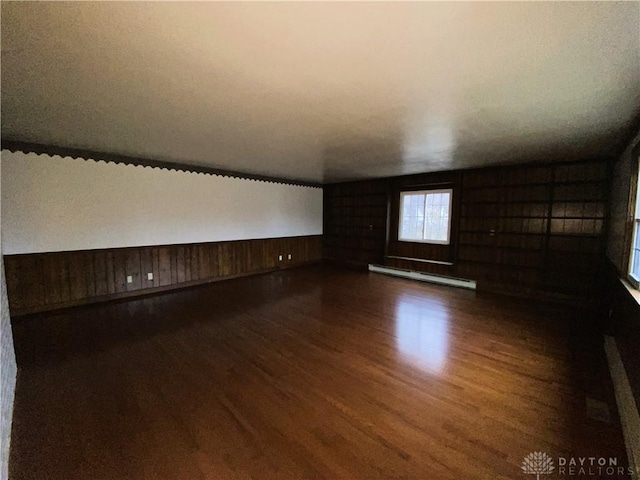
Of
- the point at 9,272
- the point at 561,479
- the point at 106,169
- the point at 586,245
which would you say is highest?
the point at 106,169

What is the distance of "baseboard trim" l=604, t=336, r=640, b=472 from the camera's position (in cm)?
162

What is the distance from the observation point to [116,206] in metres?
4.51

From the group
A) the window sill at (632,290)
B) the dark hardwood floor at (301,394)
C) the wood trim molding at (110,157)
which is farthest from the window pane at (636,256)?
the wood trim molding at (110,157)

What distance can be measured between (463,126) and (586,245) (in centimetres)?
355

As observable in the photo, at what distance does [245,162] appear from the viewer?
4.99m

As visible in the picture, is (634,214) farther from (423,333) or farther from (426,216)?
(426,216)

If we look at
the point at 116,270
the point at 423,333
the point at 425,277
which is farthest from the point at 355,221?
the point at 116,270

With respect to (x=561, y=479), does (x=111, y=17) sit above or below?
above

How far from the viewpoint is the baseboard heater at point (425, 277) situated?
5.67 m

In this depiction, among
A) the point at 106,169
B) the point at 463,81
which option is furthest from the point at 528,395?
the point at 106,169

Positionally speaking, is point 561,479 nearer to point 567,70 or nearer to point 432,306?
point 567,70

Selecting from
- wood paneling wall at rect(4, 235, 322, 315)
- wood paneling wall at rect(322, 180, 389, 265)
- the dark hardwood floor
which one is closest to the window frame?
the dark hardwood floor

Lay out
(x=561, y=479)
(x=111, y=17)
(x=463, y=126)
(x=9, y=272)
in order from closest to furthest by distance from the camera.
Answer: (x=111, y=17) < (x=561, y=479) < (x=463, y=126) < (x=9, y=272)

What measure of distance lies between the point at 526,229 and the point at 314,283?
421 centimetres
